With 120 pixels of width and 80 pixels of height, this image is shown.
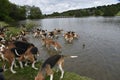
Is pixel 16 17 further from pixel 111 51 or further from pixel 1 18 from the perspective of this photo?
pixel 111 51

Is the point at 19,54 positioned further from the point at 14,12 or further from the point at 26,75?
the point at 14,12

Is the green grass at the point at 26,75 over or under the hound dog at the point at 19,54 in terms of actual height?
under

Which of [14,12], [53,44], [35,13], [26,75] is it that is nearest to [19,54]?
[26,75]

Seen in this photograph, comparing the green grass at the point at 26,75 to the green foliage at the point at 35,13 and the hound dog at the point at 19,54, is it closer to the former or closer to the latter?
the hound dog at the point at 19,54

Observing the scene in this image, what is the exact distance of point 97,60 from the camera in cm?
1669

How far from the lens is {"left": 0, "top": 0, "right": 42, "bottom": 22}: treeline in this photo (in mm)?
83594

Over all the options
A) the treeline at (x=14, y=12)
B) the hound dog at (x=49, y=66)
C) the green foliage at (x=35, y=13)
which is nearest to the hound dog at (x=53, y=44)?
the hound dog at (x=49, y=66)

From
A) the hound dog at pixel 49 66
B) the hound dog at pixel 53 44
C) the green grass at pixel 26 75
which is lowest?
the hound dog at pixel 53 44

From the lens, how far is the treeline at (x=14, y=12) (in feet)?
274

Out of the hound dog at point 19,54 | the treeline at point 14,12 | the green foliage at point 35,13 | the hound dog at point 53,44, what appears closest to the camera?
the hound dog at point 19,54

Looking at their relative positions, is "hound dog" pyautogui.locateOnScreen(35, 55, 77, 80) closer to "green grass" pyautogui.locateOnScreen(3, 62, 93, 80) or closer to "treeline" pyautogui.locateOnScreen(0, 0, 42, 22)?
"green grass" pyautogui.locateOnScreen(3, 62, 93, 80)

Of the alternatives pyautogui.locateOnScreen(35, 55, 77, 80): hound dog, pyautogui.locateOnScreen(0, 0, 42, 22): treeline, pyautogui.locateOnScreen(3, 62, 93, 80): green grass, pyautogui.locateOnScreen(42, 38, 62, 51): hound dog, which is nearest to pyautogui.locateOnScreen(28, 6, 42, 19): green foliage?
pyautogui.locateOnScreen(0, 0, 42, 22): treeline

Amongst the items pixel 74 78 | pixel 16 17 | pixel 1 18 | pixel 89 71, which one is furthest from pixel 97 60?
pixel 16 17

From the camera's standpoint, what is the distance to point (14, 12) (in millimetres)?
104375
